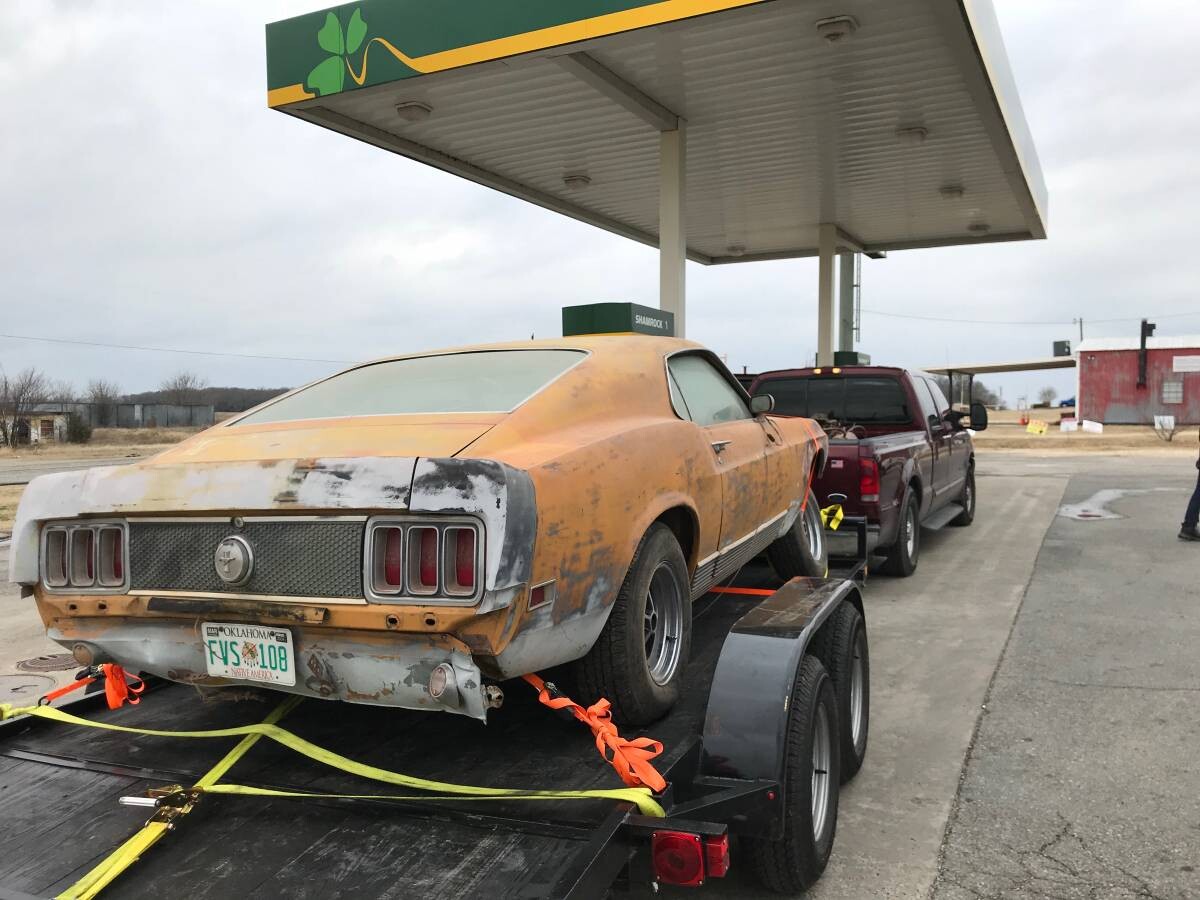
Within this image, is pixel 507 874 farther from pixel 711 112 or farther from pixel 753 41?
pixel 711 112

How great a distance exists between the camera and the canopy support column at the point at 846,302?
18.9 metres

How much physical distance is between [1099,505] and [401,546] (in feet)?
43.6

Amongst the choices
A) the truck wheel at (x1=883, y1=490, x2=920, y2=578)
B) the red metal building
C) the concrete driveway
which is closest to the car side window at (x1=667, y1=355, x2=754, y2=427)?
the concrete driveway

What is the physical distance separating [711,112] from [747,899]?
9310 mm

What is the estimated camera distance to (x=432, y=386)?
3402 mm

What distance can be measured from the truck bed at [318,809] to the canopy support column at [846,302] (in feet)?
54.7

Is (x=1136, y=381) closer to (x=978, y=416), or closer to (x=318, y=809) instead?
(x=978, y=416)

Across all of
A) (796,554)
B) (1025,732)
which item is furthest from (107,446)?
(1025,732)

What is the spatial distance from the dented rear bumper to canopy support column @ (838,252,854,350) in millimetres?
17495

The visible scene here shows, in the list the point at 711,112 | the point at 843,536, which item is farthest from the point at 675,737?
the point at 711,112

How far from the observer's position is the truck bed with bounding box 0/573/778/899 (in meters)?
2.12

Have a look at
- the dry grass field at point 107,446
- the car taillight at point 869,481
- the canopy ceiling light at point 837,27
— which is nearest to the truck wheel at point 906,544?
the car taillight at point 869,481

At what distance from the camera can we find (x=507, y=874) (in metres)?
2.09

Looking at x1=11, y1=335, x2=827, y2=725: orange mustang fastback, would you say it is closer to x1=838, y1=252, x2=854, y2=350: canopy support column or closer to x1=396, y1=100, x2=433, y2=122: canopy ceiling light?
x1=396, y1=100, x2=433, y2=122: canopy ceiling light
